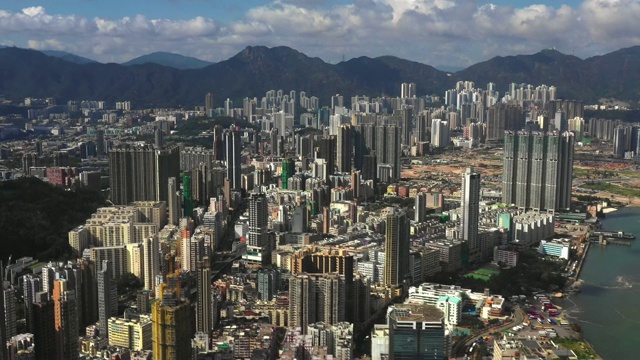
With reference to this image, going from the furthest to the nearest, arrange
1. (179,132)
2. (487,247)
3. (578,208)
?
(179,132) < (578,208) < (487,247)

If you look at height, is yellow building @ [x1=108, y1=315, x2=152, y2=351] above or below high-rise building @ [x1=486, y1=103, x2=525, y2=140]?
below

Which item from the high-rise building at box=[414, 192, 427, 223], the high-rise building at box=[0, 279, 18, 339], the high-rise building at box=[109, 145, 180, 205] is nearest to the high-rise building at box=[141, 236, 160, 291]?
the high-rise building at box=[0, 279, 18, 339]

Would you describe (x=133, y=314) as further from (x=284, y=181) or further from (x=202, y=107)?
(x=202, y=107)

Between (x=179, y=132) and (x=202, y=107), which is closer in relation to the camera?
(x=179, y=132)

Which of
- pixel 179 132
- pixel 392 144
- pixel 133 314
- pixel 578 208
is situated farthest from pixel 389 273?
pixel 179 132

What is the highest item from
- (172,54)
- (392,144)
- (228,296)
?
(172,54)

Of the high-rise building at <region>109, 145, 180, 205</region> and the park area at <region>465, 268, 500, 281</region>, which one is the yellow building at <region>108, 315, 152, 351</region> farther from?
the high-rise building at <region>109, 145, 180, 205</region>
